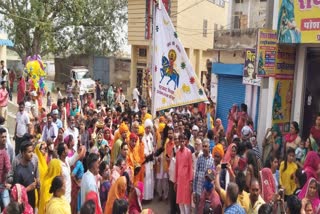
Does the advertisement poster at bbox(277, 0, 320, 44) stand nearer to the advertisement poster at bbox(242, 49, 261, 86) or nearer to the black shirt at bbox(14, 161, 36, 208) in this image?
the advertisement poster at bbox(242, 49, 261, 86)

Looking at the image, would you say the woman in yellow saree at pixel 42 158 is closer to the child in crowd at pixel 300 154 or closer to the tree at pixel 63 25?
the child in crowd at pixel 300 154

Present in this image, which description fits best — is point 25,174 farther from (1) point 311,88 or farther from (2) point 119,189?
(1) point 311,88

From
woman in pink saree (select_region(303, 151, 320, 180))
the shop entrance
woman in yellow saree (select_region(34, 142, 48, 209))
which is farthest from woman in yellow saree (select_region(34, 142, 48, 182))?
the shop entrance

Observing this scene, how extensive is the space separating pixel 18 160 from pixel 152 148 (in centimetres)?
298

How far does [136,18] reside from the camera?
23984 millimetres

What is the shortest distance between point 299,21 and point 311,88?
192 cm

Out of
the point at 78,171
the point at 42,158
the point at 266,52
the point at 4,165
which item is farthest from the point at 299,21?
the point at 4,165

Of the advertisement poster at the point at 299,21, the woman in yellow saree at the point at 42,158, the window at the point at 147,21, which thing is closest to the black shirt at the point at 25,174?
the woman in yellow saree at the point at 42,158

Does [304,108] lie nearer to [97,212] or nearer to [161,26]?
[161,26]

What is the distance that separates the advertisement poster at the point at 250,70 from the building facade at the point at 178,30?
9998 millimetres

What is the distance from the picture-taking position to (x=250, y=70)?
1254 cm

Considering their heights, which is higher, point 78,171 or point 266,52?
point 266,52

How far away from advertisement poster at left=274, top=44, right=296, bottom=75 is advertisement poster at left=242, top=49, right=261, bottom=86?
2205mm

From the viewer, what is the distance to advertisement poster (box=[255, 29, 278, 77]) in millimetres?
9438
